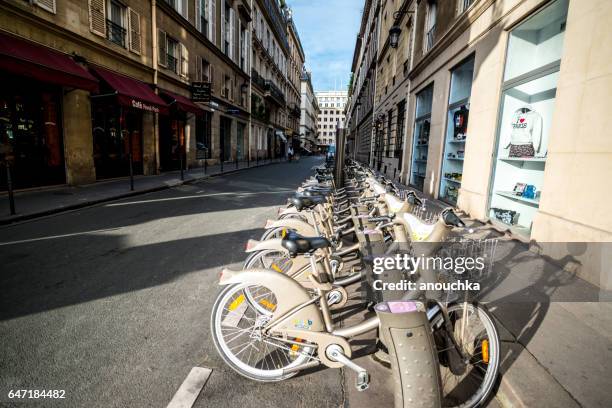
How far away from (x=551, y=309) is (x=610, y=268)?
3.65ft

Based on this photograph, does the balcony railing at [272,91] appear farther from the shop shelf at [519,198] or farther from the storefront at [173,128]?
the shop shelf at [519,198]

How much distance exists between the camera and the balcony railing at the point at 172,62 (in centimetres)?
1673

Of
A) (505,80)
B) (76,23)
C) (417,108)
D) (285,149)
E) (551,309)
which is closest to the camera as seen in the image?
(551,309)

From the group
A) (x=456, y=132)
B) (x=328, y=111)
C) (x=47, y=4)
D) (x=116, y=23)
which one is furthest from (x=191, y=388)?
(x=328, y=111)

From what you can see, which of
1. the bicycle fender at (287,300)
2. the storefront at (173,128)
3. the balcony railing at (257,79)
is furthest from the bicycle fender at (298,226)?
the balcony railing at (257,79)

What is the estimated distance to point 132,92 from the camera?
40.0ft

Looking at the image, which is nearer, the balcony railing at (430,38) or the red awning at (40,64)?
the red awning at (40,64)

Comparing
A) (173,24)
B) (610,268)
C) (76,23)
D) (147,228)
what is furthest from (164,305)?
(173,24)

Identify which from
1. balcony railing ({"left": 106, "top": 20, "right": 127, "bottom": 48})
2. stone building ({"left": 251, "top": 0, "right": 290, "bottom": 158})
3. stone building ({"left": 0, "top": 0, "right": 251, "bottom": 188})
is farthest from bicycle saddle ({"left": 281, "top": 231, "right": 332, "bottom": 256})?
stone building ({"left": 251, "top": 0, "right": 290, "bottom": 158})

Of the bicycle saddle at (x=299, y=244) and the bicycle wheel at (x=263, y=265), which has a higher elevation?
the bicycle saddle at (x=299, y=244)

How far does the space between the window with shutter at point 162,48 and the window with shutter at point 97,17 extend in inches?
140

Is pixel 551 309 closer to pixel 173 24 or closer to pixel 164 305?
pixel 164 305

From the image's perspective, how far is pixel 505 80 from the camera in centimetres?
641

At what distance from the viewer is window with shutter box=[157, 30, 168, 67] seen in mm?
15375
